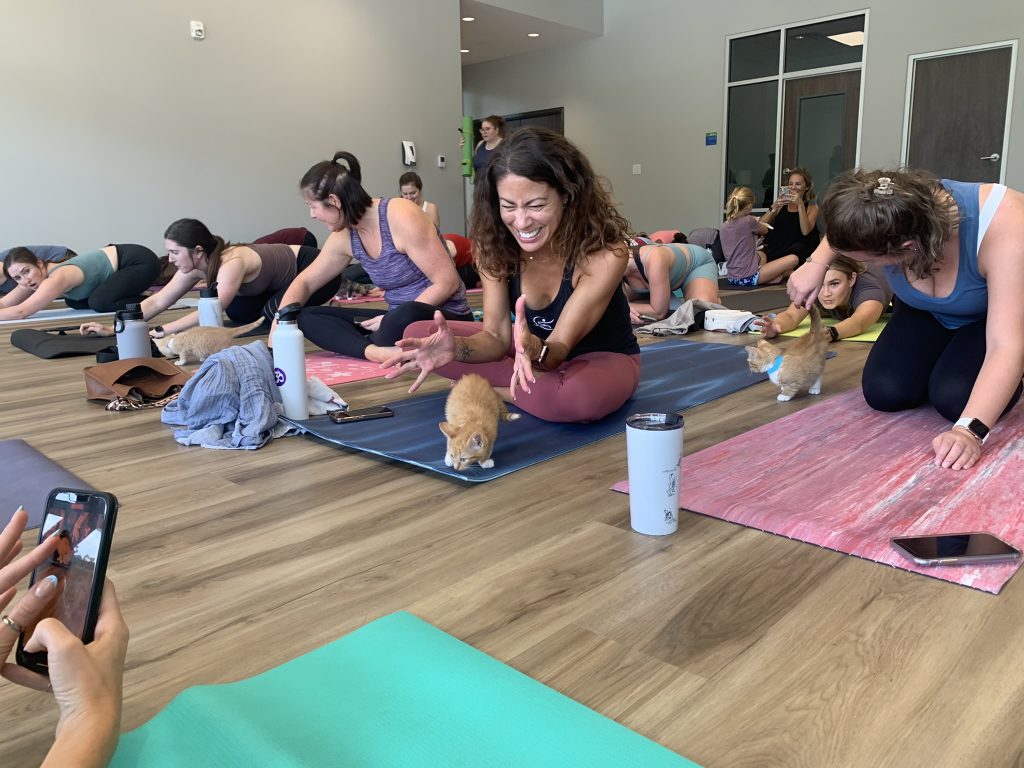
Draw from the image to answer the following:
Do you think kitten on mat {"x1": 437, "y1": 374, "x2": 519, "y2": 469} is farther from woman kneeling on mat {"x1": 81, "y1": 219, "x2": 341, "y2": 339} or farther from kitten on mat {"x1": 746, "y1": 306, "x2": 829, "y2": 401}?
woman kneeling on mat {"x1": 81, "y1": 219, "x2": 341, "y2": 339}

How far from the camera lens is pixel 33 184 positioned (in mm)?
6438

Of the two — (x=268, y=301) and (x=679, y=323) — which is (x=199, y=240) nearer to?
(x=268, y=301)

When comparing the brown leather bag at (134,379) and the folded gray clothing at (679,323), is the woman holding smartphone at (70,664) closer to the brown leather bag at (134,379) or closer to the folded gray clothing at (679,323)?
the brown leather bag at (134,379)

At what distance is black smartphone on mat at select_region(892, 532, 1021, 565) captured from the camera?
1386 millimetres

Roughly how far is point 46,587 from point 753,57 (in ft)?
33.9

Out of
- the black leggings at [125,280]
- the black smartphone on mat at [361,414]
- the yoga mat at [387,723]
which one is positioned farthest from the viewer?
the black leggings at [125,280]

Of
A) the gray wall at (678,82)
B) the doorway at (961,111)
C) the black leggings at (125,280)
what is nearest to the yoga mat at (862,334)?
the black leggings at (125,280)

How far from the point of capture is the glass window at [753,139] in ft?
31.1

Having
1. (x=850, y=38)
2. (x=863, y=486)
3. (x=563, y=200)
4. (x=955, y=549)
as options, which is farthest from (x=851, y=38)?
(x=955, y=549)

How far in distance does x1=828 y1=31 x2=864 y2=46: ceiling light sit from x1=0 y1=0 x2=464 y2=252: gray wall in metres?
4.64

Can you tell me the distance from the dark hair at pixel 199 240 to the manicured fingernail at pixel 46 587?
128 inches

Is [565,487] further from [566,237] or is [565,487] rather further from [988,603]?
[988,603]

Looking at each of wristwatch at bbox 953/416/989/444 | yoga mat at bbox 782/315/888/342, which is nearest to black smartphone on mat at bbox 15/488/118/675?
wristwatch at bbox 953/416/989/444

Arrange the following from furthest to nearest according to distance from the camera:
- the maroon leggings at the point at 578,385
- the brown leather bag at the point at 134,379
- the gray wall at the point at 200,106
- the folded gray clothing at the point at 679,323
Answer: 1. the gray wall at the point at 200,106
2. the folded gray clothing at the point at 679,323
3. the brown leather bag at the point at 134,379
4. the maroon leggings at the point at 578,385
